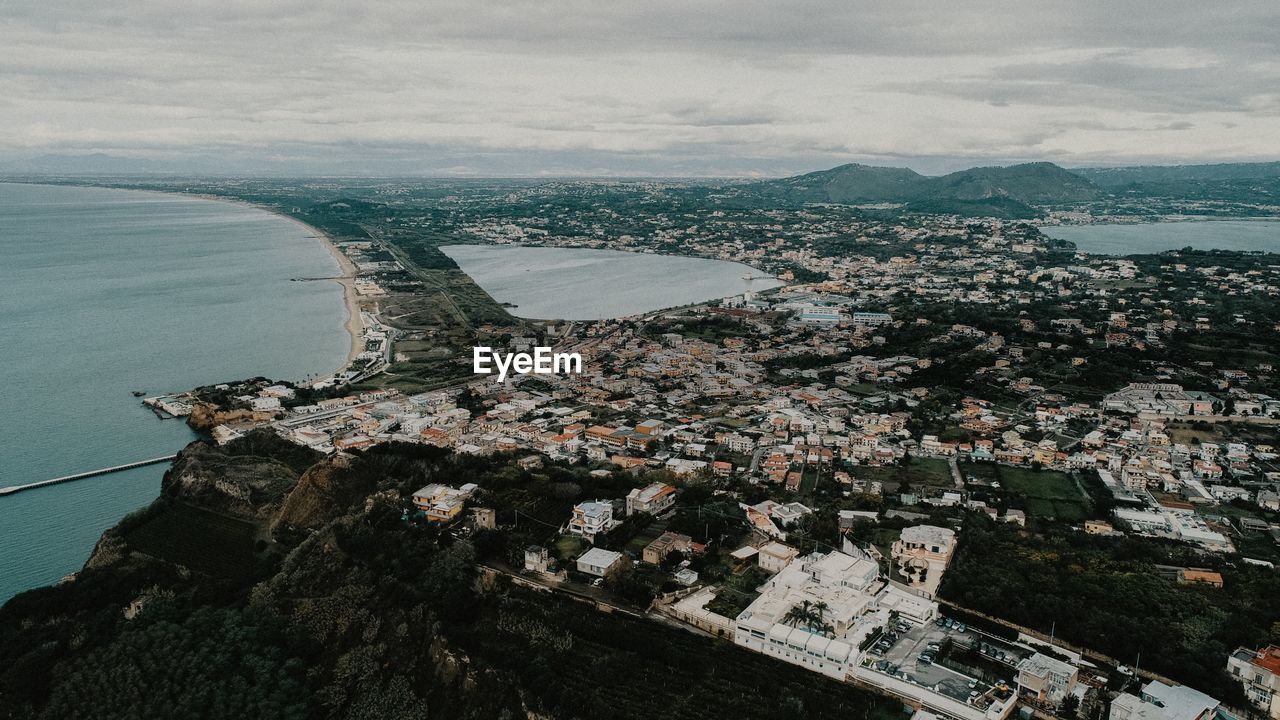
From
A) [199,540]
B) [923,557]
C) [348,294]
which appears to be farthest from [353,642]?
Result: [348,294]

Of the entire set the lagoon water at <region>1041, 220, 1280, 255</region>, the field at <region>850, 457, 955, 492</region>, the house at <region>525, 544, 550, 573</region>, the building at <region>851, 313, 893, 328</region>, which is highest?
the lagoon water at <region>1041, 220, 1280, 255</region>

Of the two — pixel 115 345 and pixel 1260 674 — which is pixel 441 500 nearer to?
pixel 1260 674

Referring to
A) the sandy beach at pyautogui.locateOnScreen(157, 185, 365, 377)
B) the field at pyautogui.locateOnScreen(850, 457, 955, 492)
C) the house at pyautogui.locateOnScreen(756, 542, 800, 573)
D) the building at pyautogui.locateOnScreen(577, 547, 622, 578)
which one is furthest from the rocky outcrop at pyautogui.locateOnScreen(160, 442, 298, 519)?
the field at pyautogui.locateOnScreen(850, 457, 955, 492)

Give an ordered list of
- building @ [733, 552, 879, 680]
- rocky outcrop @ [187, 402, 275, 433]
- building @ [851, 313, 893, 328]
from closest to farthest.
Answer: building @ [733, 552, 879, 680] < rocky outcrop @ [187, 402, 275, 433] < building @ [851, 313, 893, 328]

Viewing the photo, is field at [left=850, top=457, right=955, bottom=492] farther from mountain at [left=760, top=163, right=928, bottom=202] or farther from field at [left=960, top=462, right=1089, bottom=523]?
mountain at [left=760, top=163, right=928, bottom=202]

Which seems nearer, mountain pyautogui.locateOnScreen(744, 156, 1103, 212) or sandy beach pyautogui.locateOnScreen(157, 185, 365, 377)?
sandy beach pyautogui.locateOnScreen(157, 185, 365, 377)

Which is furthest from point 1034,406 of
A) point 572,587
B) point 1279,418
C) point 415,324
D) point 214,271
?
point 214,271

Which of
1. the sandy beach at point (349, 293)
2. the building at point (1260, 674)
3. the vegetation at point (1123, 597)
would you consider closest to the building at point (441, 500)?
the vegetation at point (1123, 597)
